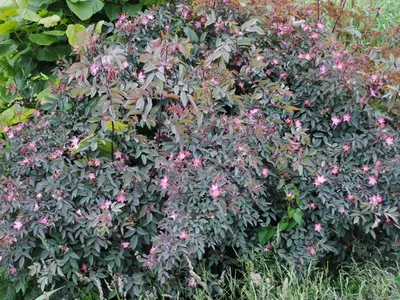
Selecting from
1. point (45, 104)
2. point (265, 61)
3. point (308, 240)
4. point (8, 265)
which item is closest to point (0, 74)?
point (45, 104)

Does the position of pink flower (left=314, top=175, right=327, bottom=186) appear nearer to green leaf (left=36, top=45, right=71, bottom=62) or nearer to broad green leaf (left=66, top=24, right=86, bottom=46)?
broad green leaf (left=66, top=24, right=86, bottom=46)

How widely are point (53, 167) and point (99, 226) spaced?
387mm

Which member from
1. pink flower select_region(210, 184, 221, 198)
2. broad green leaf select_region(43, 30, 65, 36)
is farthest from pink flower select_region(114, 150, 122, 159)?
broad green leaf select_region(43, 30, 65, 36)

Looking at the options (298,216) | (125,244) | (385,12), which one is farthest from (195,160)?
(385,12)

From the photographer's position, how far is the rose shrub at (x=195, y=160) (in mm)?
2221

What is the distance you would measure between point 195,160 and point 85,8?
1.06 m

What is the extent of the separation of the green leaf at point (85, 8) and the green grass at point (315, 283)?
4.77 feet

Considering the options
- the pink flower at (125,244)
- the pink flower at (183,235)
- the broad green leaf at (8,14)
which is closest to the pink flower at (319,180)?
the pink flower at (183,235)

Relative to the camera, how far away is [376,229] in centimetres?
257

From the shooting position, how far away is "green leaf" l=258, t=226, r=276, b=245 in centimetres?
251

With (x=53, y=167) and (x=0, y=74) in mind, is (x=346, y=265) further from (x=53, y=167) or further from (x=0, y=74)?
(x=0, y=74)

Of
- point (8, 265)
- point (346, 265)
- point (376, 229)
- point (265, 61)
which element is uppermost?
point (265, 61)

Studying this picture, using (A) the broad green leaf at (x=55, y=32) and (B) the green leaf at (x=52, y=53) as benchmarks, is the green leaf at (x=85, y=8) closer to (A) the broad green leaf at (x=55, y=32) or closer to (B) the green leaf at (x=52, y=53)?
(A) the broad green leaf at (x=55, y=32)

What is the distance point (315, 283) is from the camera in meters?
2.22
